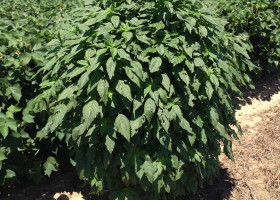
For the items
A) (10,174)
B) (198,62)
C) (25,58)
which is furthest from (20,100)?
(198,62)

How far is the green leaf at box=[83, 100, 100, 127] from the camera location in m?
2.79

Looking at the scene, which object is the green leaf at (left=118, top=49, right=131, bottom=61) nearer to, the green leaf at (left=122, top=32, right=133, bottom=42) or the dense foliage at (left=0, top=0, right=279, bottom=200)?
the dense foliage at (left=0, top=0, right=279, bottom=200)

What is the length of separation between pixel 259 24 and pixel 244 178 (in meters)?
3.11

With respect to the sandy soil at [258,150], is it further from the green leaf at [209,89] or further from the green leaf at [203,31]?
the green leaf at [203,31]

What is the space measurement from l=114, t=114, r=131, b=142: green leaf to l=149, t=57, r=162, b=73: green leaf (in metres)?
0.47

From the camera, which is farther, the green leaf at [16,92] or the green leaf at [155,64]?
the green leaf at [16,92]

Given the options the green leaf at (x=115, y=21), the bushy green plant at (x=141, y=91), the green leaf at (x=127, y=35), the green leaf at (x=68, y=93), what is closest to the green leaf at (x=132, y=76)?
the bushy green plant at (x=141, y=91)

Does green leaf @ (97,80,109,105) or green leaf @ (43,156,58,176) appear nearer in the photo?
green leaf @ (97,80,109,105)

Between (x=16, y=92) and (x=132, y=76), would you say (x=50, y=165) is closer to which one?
(x=16, y=92)

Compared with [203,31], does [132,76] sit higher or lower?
lower

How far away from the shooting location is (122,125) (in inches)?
112

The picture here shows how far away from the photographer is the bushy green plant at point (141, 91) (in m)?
2.88

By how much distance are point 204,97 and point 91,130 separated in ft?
3.49

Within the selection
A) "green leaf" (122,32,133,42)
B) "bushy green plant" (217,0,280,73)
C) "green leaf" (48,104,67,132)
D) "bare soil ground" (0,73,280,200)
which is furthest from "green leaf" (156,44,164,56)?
"bushy green plant" (217,0,280,73)
